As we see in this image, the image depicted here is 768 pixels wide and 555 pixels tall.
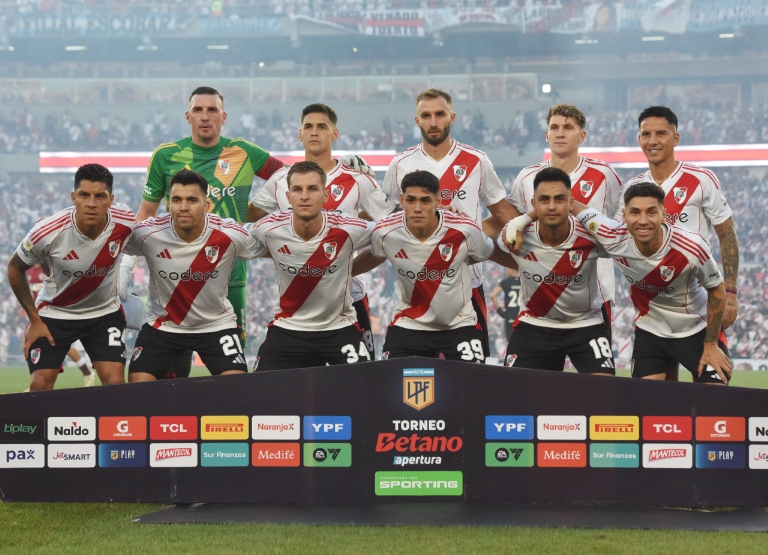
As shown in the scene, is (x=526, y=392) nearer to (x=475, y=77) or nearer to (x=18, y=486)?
(x=18, y=486)

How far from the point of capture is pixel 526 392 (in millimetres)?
4426

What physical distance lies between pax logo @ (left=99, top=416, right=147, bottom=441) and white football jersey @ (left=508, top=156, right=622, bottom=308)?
2.94m

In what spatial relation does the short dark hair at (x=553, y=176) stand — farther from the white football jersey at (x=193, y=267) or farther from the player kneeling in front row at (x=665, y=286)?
the white football jersey at (x=193, y=267)

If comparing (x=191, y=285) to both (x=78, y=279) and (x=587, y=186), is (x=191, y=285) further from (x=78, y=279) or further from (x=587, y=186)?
(x=587, y=186)

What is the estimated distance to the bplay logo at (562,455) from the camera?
4.41 meters

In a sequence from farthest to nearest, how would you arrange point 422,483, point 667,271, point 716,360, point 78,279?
point 78,279 → point 667,271 → point 716,360 → point 422,483

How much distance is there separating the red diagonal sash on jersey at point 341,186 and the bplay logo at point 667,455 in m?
2.76

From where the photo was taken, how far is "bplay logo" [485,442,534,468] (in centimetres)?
441

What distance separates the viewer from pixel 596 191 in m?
6.01

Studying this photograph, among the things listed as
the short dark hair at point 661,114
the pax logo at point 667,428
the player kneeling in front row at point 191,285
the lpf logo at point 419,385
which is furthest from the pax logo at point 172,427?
the short dark hair at point 661,114

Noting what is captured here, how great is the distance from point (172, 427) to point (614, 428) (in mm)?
2224

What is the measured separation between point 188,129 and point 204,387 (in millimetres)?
27017

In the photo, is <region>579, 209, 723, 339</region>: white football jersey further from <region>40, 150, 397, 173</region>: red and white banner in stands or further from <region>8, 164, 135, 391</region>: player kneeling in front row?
<region>40, 150, 397, 173</region>: red and white banner in stands

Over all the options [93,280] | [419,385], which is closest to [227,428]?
[419,385]
